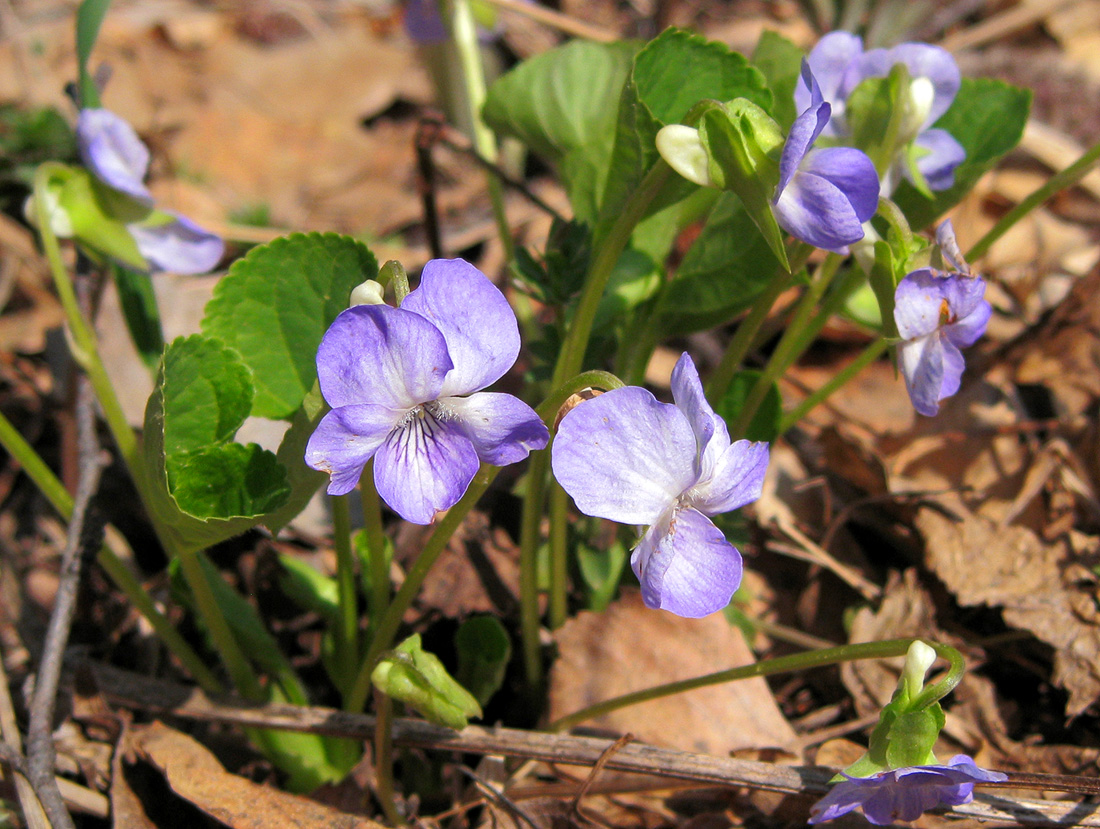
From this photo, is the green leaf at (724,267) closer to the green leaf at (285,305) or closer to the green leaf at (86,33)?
the green leaf at (285,305)

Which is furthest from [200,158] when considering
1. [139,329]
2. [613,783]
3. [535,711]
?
[613,783]

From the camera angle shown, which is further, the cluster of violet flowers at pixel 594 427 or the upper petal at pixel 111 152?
the upper petal at pixel 111 152

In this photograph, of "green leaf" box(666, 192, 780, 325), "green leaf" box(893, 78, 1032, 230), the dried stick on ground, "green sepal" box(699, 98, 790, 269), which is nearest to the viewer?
"green sepal" box(699, 98, 790, 269)

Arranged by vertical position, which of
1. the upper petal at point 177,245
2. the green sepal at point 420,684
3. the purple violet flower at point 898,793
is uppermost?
the upper petal at point 177,245

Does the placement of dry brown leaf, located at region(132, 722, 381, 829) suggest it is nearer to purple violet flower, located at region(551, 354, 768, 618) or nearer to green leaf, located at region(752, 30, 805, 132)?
purple violet flower, located at region(551, 354, 768, 618)

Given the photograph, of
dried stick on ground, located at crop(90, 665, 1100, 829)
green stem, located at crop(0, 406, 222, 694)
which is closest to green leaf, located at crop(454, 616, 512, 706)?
dried stick on ground, located at crop(90, 665, 1100, 829)

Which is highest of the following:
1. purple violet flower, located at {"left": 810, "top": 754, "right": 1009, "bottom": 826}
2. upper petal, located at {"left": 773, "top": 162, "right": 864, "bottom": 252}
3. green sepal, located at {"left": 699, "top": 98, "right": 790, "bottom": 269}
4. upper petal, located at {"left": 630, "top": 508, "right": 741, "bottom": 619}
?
green sepal, located at {"left": 699, "top": 98, "right": 790, "bottom": 269}

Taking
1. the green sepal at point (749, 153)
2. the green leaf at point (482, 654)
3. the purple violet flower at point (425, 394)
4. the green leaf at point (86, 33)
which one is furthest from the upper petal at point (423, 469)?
the green leaf at point (86, 33)
